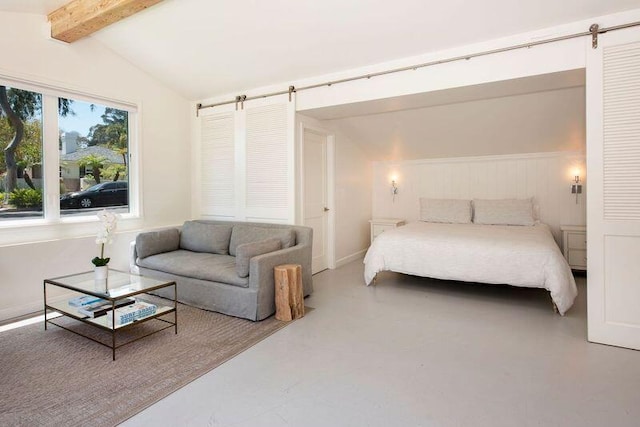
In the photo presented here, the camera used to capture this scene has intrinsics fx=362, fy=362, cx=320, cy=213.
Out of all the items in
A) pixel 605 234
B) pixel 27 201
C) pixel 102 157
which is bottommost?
pixel 605 234

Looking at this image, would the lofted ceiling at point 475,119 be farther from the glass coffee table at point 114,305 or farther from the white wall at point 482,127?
the glass coffee table at point 114,305

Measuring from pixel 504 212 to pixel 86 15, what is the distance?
17.3 ft

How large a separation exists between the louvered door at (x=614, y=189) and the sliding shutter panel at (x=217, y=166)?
3924 millimetres

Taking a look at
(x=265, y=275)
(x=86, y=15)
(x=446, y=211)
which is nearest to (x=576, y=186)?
(x=446, y=211)

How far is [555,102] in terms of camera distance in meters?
3.99

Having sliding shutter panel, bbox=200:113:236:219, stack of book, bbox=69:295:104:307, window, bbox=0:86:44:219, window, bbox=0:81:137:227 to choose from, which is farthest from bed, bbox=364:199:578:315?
window, bbox=0:86:44:219

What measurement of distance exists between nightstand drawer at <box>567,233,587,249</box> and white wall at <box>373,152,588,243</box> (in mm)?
230

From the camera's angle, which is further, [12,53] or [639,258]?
[12,53]

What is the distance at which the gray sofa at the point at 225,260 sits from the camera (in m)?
3.26

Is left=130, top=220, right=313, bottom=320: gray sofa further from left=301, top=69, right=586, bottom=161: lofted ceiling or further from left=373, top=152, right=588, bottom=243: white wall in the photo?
left=373, top=152, right=588, bottom=243: white wall

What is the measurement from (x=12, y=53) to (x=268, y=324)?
3.46 meters

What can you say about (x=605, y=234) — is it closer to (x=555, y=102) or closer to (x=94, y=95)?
(x=555, y=102)

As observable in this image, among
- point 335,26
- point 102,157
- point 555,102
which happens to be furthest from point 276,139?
point 555,102

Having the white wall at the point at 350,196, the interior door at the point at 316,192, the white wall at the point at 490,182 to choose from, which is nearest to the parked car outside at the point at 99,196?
the interior door at the point at 316,192
